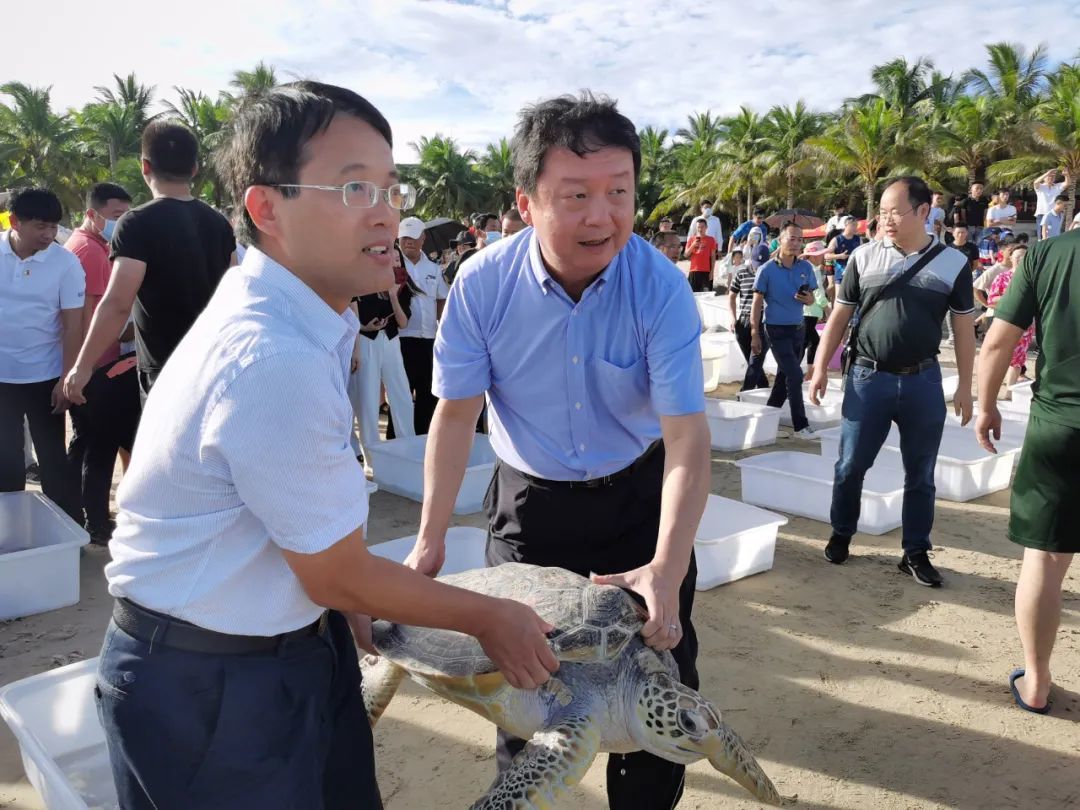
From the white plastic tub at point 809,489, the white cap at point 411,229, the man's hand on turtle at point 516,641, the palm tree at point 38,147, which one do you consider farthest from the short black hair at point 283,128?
the palm tree at point 38,147

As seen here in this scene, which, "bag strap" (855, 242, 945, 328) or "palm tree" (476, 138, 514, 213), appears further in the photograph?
"palm tree" (476, 138, 514, 213)

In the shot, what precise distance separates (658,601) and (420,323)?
4.73 m

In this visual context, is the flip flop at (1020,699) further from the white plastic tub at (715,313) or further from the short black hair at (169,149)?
the white plastic tub at (715,313)

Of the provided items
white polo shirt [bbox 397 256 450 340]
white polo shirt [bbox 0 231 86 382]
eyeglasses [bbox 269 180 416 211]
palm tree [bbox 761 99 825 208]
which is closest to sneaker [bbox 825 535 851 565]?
white polo shirt [bbox 397 256 450 340]

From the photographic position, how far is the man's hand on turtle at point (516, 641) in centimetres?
132

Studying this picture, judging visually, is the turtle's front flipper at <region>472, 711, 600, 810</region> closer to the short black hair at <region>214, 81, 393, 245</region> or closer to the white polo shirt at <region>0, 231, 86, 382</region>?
the short black hair at <region>214, 81, 393, 245</region>

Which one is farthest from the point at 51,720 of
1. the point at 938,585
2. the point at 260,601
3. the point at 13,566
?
the point at 938,585

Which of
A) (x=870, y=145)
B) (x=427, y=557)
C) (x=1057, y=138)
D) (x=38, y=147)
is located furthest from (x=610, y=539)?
(x=38, y=147)

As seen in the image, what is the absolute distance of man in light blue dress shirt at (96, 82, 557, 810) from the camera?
3.51 ft

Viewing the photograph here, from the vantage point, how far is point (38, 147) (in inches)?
1389

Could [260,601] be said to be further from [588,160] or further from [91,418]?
[91,418]

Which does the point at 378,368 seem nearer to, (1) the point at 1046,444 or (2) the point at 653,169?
(1) the point at 1046,444

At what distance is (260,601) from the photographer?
4.04 ft

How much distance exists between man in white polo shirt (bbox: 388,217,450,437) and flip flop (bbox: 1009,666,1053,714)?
426 centimetres
